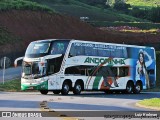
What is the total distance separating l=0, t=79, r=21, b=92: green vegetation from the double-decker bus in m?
4.69

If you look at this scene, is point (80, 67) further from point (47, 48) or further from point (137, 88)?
point (137, 88)

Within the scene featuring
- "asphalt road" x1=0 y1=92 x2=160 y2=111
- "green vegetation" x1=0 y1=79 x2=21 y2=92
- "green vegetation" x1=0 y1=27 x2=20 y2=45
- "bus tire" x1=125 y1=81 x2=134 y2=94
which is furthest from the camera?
"green vegetation" x1=0 y1=27 x2=20 y2=45

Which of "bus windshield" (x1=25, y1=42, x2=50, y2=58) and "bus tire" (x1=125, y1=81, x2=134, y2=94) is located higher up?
"bus windshield" (x1=25, y1=42, x2=50, y2=58)

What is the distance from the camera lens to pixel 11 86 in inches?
1628

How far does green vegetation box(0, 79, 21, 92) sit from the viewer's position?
132 feet

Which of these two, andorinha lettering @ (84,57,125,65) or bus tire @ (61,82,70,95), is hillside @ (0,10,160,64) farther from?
bus tire @ (61,82,70,95)

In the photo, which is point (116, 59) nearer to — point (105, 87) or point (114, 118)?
point (105, 87)

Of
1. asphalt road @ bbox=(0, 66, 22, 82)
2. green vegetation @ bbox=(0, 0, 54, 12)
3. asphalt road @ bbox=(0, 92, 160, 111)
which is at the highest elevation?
green vegetation @ bbox=(0, 0, 54, 12)

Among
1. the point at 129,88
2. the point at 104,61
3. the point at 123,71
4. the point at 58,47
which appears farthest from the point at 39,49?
the point at 129,88

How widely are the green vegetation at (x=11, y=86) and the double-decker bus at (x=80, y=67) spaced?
4.69m

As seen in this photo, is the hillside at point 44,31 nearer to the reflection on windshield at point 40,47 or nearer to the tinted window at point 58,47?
the reflection on windshield at point 40,47

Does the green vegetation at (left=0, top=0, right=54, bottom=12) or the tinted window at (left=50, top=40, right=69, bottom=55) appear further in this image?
the green vegetation at (left=0, top=0, right=54, bottom=12)

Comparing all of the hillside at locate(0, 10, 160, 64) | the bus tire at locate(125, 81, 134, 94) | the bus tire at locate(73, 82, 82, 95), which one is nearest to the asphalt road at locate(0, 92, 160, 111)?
the bus tire at locate(73, 82, 82, 95)

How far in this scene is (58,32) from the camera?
222ft
